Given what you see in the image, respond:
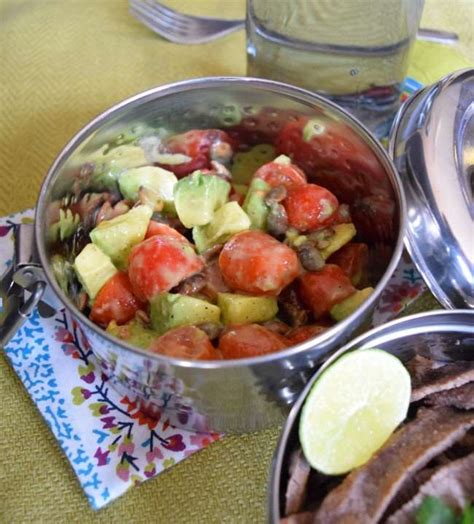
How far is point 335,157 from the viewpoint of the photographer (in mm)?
888

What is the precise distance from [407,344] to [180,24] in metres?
0.82

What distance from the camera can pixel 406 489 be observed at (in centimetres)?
61

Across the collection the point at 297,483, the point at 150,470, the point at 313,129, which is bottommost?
the point at 150,470

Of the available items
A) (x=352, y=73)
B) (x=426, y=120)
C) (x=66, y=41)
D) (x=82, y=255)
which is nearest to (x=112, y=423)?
(x=82, y=255)

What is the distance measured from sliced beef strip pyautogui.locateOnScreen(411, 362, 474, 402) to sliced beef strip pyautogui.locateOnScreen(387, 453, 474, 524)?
0.27ft

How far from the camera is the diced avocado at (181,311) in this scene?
29.0 inches

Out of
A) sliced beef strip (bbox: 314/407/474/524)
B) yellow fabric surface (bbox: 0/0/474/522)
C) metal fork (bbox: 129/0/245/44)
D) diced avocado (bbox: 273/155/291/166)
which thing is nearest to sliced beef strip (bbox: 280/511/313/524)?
sliced beef strip (bbox: 314/407/474/524)

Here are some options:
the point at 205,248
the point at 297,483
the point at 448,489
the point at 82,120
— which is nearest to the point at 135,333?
the point at 205,248

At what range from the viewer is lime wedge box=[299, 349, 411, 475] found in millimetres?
618

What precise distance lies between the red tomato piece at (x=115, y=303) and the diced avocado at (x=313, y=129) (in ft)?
1.03

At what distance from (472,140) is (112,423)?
0.55 meters

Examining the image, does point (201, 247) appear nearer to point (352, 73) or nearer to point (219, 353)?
point (219, 353)

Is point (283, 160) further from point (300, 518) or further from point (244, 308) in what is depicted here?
point (300, 518)

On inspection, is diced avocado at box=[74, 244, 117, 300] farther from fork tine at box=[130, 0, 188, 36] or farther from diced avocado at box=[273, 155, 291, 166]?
fork tine at box=[130, 0, 188, 36]
